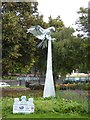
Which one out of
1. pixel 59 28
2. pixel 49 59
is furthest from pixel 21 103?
pixel 59 28

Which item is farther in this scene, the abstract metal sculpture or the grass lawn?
the abstract metal sculpture

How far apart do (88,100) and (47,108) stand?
1.80 metres

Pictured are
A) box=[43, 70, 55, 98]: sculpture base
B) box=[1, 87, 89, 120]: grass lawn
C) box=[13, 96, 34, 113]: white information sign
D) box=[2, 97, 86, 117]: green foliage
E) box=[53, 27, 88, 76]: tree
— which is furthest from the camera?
box=[53, 27, 88, 76]: tree

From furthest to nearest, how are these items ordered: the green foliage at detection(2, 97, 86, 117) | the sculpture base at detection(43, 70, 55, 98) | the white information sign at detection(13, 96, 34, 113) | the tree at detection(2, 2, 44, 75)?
the tree at detection(2, 2, 44, 75) < the sculpture base at detection(43, 70, 55, 98) < the green foliage at detection(2, 97, 86, 117) < the white information sign at detection(13, 96, 34, 113)

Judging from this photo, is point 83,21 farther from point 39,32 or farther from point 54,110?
point 54,110

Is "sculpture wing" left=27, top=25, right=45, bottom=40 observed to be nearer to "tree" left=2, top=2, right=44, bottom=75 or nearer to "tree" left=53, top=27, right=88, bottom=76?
"tree" left=2, top=2, right=44, bottom=75

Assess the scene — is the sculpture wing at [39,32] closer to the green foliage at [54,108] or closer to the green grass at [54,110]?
the green grass at [54,110]

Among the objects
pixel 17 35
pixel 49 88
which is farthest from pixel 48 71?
pixel 17 35

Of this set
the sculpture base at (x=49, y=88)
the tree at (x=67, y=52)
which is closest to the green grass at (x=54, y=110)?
the sculpture base at (x=49, y=88)

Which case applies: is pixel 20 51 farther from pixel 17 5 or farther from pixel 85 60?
pixel 85 60

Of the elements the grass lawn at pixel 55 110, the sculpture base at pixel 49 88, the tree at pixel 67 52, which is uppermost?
the tree at pixel 67 52

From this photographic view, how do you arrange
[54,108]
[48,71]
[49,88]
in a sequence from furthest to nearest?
[48,71] → [49,88] → [54,108]

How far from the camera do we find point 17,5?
607 inches

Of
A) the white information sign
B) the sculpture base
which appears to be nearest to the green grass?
the white information sign
